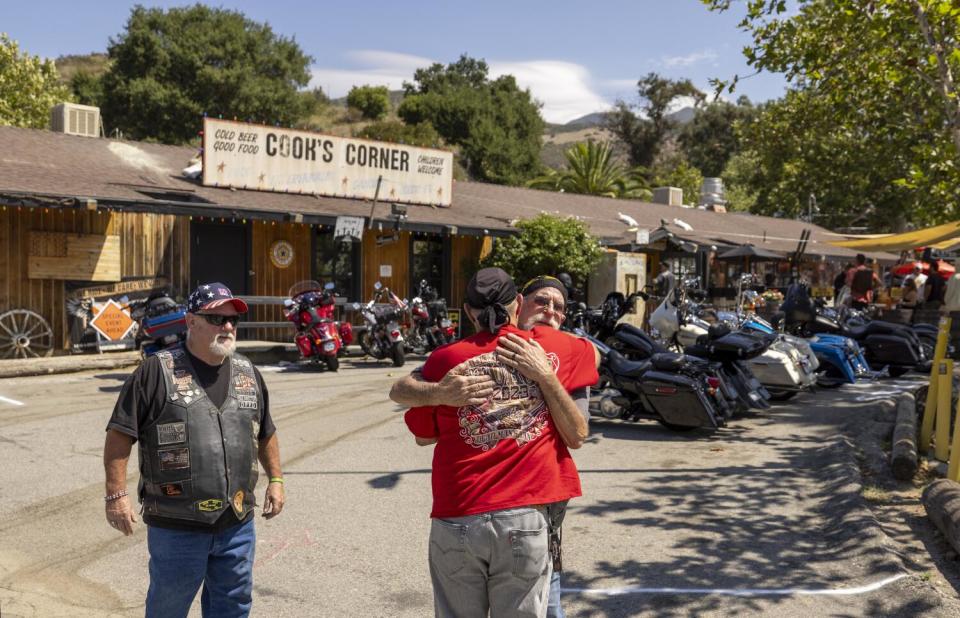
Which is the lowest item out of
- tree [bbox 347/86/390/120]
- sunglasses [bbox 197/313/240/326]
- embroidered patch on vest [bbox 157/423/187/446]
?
embroidered patch on vest [bbox 157/423/187/446]

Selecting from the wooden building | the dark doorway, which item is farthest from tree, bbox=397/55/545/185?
the dark doorway

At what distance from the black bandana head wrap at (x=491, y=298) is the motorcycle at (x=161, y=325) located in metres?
7.70

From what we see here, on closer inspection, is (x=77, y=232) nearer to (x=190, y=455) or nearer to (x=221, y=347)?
(x=221, y=347)

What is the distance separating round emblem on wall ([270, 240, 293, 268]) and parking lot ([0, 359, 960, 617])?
8.25m

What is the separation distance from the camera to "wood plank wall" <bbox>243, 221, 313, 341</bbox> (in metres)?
17.6

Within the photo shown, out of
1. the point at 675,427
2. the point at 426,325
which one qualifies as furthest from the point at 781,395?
the point at 426,325

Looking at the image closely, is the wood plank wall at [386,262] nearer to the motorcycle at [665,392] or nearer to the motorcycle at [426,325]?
the motorcycle at [426,325]

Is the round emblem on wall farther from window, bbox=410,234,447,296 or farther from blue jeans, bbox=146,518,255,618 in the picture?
blue jeans, bbox=146,518,255,618

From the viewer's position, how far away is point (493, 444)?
3197mm

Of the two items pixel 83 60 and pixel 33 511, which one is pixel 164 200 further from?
pixel 83 60

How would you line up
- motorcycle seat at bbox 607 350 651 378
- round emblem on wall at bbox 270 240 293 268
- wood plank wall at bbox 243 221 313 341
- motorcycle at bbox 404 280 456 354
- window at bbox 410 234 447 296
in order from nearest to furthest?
motorcycle seat at bbox 607 350 651 378, motorcycle at bbox 404 280 456 354, wood plank wall at bbox 243 221 313 341, round emblem on wall at bbox 270 240 293 268, window at bbox 410 234 447 296

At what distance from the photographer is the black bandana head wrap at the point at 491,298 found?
131 inches

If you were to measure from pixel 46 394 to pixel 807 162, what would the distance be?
34646 millimetres

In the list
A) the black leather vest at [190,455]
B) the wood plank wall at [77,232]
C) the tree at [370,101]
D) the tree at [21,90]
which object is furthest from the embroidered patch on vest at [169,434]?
the tree at [370,101]
